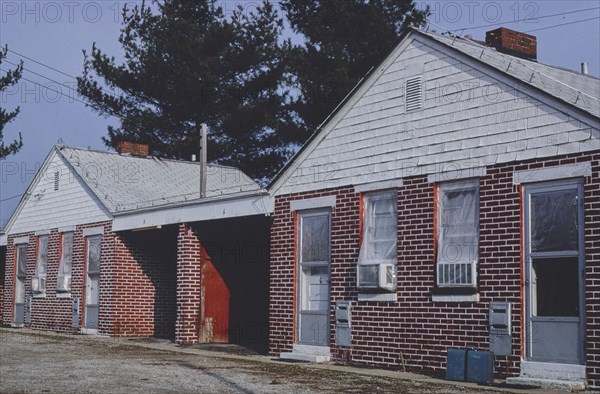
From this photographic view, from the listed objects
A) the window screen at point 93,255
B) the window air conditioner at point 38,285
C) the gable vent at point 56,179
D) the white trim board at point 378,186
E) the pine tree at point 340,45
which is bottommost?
the window air conditioner at point 38,285

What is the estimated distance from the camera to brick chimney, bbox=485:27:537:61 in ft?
53.7

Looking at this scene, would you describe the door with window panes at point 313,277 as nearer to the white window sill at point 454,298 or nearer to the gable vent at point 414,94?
the gable vent at point 414,94

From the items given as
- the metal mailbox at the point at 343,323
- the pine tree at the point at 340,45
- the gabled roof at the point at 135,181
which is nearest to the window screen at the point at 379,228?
the metal mailbox at the point at 343,323

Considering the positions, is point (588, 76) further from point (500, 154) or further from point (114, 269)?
point (114, 269)

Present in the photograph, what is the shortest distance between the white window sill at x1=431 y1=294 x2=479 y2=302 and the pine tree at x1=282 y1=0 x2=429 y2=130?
71.4 feet

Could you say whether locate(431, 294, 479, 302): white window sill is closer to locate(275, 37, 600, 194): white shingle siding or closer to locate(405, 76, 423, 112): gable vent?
locate(275, 37, 600, 194): white shingle siding

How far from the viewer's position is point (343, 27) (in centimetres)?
3666

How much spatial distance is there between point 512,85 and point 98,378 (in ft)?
24.9

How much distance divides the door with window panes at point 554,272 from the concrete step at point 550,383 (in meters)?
0.30

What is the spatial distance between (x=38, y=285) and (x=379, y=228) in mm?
15645

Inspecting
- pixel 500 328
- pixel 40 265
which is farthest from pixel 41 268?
pixel 500 328

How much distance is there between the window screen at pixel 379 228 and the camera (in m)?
14.9

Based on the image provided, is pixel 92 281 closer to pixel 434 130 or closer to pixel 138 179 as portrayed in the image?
pixel 138 179

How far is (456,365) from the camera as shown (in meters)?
13.0
